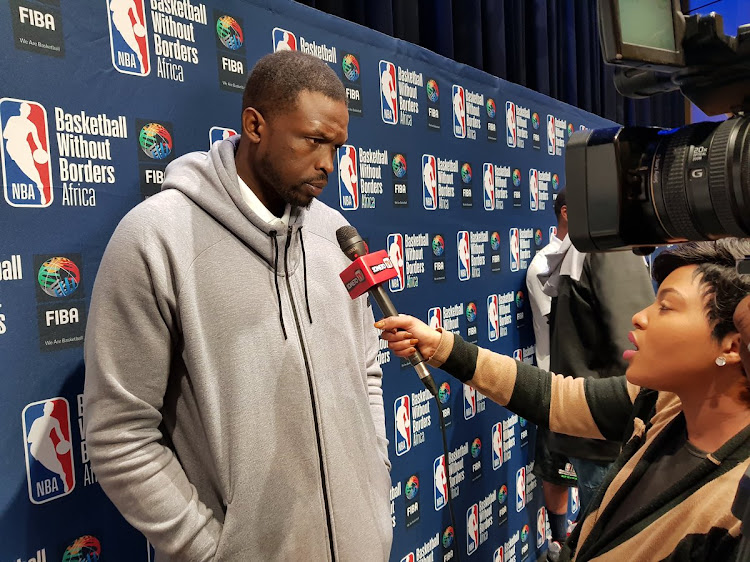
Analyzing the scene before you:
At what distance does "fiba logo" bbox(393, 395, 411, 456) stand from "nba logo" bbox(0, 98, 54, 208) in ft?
4.25

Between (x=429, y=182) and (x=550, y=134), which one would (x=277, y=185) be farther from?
(x=550, y=134)

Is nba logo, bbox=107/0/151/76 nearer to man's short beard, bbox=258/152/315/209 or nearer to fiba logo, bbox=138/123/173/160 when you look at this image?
fiba logo, bbox=138/123/173/160

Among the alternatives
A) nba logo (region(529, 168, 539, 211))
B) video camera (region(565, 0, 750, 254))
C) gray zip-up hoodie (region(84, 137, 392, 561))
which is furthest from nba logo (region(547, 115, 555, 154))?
video camera (region(565, 0, 750, 254))

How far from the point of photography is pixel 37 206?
3.99ft

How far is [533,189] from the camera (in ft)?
10.5

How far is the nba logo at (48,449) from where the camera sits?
1.21 m

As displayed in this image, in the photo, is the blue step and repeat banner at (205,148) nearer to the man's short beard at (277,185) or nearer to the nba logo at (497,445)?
the nba logo at (497,445)

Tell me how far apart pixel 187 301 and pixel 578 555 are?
0.83 m

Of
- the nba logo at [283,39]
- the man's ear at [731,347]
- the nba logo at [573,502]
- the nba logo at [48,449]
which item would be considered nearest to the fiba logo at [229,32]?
the nba logo at [283,39]

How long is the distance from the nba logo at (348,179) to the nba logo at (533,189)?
139 cm

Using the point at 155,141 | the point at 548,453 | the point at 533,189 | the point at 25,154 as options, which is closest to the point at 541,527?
the point at 548,453

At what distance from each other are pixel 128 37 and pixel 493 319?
1.88 meters

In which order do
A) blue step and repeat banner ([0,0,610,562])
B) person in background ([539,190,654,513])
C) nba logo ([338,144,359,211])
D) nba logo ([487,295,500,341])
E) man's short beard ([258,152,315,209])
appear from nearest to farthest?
blue step and repeat banner ([0,0,610,562])
man's short beard ([258,152,315,209])
nba logo ([338,144,359,211])
person in background ([539,190,654,513])
nba logo ([487,295,500,341])

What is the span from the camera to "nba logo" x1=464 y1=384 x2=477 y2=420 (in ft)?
8.73
